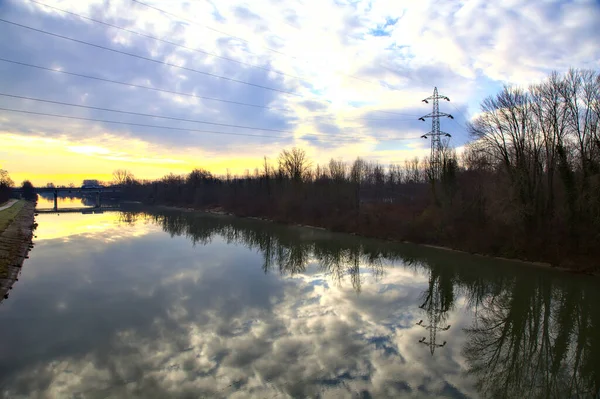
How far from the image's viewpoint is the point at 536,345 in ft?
37.6

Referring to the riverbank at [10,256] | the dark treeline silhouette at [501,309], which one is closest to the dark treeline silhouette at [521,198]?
the dark treeline silhouette at [501,309]

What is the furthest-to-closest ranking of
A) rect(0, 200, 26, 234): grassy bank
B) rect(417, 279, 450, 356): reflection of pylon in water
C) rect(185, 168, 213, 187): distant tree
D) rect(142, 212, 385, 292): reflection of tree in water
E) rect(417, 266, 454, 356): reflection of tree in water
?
rect(185, 168, 213, 187): distant tree < rect(0, 200, 26, 234): grassy bank < rect(142, 212, 385, 292): reflection of tree in water < rect(417, 266, 454, 356): reflection of tree in water < rect(417, 279, 450, 356): reflection of pylon in water

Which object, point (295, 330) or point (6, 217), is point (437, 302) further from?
point (6, 217)

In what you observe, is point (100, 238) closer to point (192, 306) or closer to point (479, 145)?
point (192, 306)

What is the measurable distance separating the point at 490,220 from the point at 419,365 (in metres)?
22.8

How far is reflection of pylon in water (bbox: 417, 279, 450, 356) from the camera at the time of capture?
11.4 metres

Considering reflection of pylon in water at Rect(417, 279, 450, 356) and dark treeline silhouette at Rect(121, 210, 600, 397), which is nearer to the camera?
dark treeline silhouette at Rect(121, 210, 600, 397)

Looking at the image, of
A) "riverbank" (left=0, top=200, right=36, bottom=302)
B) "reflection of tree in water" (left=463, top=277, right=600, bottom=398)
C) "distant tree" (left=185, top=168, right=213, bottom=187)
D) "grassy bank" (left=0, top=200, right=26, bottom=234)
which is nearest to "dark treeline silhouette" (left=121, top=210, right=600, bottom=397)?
"reflection of tree in water" (left=463, top=277, right=600, bottom=398)

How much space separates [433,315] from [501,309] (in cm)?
345

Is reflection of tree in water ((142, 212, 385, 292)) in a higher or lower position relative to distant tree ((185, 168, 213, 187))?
lower

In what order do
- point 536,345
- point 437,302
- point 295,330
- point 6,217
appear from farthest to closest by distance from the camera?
point 6,217
point 437,302
point 295,330
point 536,345

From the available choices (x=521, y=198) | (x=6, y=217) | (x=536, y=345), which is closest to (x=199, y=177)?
(x=6, y=217)

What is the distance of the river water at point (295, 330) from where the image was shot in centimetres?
863

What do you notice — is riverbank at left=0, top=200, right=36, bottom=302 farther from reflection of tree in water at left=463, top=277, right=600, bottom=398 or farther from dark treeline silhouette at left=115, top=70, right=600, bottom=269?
dark treeline silhouette at left=115, top=70, right=600, bottom=269
